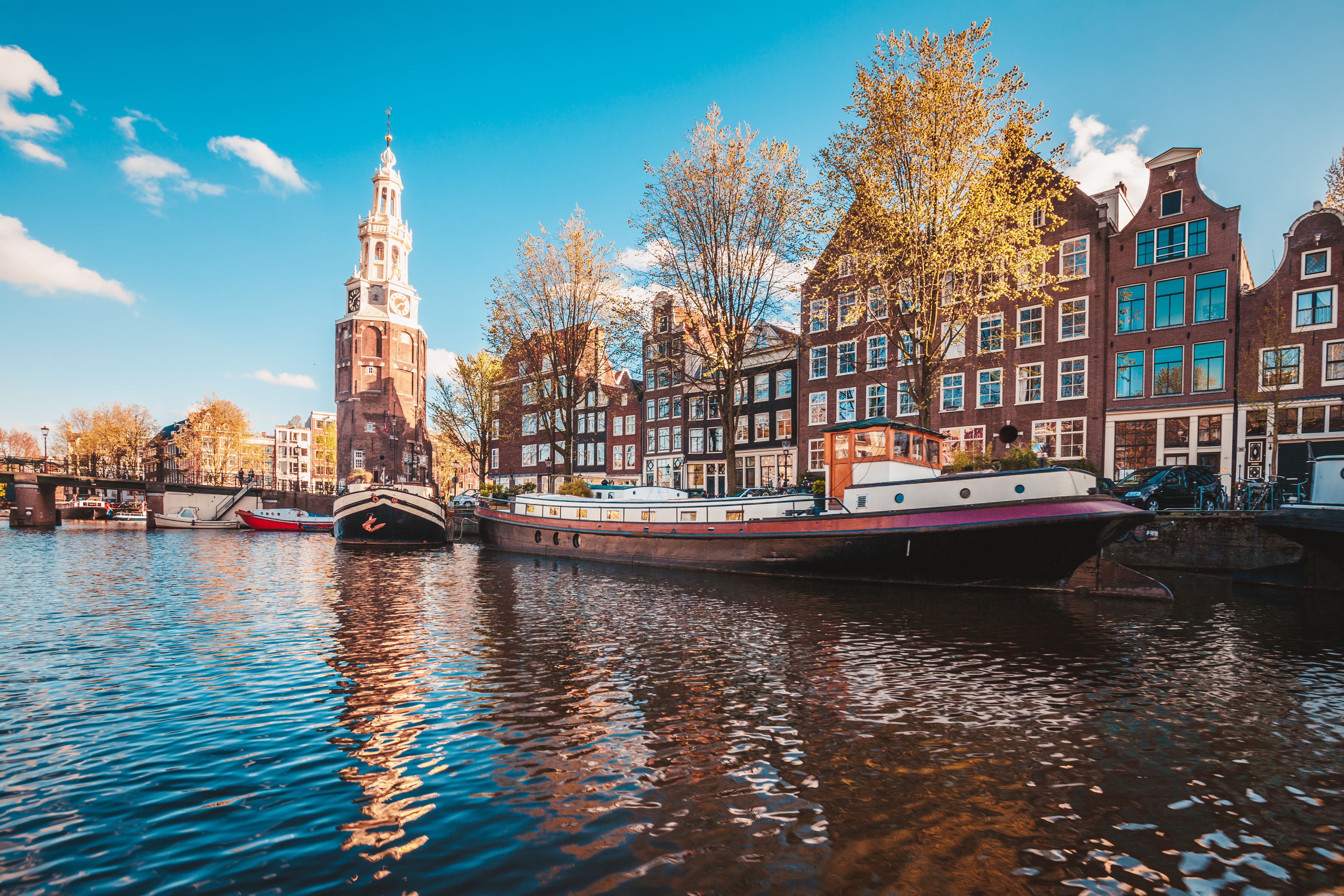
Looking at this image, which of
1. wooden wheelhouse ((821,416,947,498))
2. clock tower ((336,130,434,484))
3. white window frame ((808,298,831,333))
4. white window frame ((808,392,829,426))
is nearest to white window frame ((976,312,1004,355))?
white window frame ((808,298,831,333))

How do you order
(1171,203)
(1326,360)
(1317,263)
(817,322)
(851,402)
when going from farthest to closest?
(851,402)
(817,322)
(1171,203)
(1317,263)
(1326,360)

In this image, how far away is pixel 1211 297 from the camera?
3164 centimetres

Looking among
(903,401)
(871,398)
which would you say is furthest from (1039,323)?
(871,398)

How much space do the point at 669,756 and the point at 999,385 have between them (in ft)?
119

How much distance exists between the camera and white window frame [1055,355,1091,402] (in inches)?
1353

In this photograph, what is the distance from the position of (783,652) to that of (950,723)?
390 cm

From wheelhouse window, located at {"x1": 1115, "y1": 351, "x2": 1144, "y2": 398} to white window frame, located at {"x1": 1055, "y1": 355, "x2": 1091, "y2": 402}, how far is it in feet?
4.08

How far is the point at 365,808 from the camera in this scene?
18.9 ft

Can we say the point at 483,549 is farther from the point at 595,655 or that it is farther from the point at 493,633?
the point at 595,655

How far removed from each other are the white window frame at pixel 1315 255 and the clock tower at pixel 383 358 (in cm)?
7263

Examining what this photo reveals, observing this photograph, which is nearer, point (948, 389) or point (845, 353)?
point (948, 389)

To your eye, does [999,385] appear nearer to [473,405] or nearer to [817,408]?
[817,408]

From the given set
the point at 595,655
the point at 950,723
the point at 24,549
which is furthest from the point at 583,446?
the point at 950,723

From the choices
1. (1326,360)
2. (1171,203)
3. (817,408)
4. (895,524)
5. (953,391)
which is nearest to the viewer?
(895,524)
